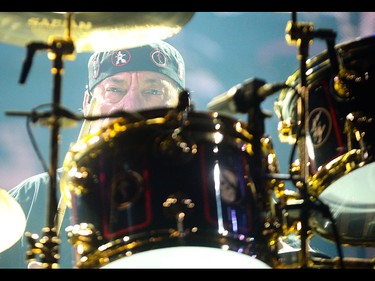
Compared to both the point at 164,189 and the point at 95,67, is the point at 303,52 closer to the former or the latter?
the point at 164,189

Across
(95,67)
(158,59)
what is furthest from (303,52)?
(95,67)

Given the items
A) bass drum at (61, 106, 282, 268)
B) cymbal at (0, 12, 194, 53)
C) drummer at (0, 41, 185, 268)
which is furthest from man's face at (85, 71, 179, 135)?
bass drum at (61, 106, 282, 268)

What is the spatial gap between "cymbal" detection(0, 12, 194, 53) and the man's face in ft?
3.92

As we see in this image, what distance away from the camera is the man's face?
3732 millimetres

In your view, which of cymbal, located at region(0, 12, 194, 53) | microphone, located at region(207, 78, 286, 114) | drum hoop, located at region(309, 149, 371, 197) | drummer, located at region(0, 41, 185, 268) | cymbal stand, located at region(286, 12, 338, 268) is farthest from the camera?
drummer, located at region(0, 41, 185, 268)

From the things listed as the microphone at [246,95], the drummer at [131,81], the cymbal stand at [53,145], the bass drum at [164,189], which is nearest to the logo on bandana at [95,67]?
the drummer at [131,81]

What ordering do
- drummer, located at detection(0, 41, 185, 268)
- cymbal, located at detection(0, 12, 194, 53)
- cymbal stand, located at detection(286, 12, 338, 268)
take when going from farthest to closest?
drummer, located at detection(0, 41, 185, 268), cymbal, located at detection(0, 12, 194, 53), cymbal stand, located at detection(286, 12, 338, 268)

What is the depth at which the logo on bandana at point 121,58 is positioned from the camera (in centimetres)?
373

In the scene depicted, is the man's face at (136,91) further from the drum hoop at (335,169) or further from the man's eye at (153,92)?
the drum hoop at (335,169)

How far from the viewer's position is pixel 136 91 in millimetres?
3756

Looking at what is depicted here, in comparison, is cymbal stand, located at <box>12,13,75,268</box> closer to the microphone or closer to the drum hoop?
the microphone

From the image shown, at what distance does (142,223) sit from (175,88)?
2140 mm

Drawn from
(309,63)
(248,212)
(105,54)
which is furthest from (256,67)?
(248,212)
